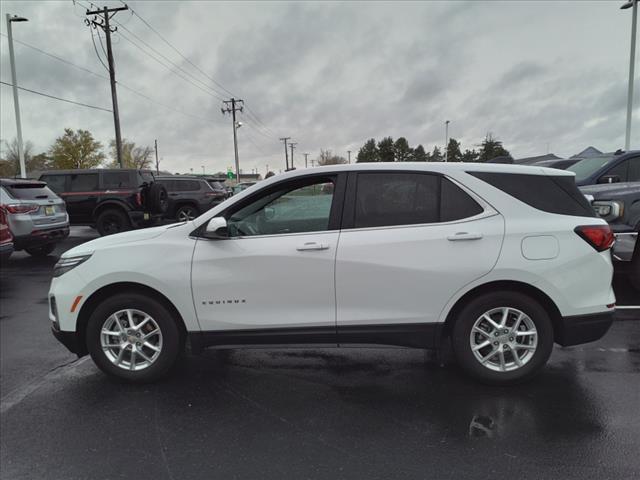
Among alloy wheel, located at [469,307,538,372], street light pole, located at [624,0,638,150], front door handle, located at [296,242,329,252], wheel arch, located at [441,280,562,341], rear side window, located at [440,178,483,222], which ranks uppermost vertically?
street light pole, located at [624,0,638,150]

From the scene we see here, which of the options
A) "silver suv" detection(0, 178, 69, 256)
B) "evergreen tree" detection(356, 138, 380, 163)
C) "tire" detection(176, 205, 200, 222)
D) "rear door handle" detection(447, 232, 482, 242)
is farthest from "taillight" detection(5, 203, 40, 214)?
"evergreen tree" detection(356, 138, 380, 163)

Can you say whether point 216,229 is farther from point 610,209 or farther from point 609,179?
point 609,179

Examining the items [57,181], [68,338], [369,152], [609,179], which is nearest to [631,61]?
[609,179]

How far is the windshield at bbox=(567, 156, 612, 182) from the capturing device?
8539 mm

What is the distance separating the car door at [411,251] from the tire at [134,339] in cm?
135

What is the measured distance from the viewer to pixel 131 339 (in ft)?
11.6

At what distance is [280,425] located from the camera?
3.01 metres

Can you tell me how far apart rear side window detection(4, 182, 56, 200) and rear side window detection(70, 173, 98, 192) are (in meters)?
3.20

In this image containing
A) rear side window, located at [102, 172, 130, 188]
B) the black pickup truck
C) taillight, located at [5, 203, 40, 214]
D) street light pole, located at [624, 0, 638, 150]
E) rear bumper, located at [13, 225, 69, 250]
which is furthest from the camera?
street light pole, located at [624, 0, 638, 150]

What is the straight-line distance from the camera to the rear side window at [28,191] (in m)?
9.03

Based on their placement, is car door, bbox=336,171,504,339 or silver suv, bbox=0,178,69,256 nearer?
car door, bbox=336,171,504,339

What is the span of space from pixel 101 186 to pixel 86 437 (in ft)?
37.8

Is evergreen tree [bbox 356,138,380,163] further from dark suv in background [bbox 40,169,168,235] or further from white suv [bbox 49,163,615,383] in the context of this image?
white suv [bbox 49,163,615,383]

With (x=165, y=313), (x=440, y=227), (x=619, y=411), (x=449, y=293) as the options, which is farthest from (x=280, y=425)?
(x=619, y=411)
